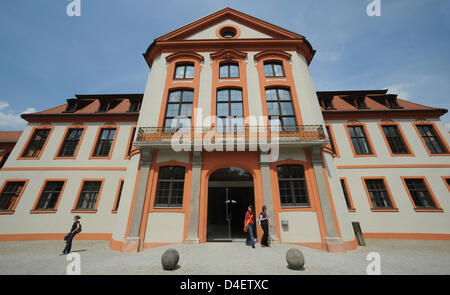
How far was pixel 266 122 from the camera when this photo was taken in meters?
9.62

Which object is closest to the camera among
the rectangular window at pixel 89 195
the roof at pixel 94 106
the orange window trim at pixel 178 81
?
the orange window trim at pixel 178 81

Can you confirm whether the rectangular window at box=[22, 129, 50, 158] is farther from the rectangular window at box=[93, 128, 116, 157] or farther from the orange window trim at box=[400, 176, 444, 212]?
the orange window trim at box=[400, 176, 444, 212]

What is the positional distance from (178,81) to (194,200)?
7972 mm

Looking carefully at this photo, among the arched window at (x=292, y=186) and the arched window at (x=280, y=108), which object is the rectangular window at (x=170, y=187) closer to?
the arched window at (x=292, y=186)

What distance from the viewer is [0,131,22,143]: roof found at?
16.0 m

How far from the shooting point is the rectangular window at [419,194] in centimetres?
1111

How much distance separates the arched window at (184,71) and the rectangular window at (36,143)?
40.7ft

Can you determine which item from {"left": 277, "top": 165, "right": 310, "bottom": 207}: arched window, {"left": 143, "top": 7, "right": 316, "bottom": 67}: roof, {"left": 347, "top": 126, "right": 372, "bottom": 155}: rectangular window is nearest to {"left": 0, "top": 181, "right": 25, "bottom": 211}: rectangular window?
{"left": 143, "top": 7, "right": 316, "bottom": 67}: roof

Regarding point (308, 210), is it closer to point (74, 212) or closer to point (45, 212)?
point (74, 212)

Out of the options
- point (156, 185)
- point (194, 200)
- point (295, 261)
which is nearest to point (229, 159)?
point (194, 200)

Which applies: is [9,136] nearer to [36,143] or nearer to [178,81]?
[36,143]

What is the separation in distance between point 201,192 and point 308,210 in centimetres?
540

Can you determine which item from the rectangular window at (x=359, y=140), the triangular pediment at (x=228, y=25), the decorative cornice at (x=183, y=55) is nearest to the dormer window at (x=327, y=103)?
the rectangular window at (x=359, y=140)

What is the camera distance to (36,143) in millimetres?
13438
